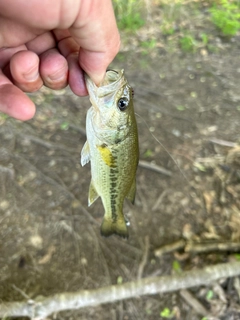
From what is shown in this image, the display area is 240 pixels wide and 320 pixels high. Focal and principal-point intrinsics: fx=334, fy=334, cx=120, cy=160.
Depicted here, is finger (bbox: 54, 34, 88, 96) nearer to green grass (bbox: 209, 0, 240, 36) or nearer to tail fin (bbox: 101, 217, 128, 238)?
tail fin (bbox: 101, 217, 128, 238)

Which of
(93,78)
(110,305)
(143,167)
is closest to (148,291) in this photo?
(110,305)

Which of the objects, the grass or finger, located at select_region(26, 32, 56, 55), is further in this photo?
the grass

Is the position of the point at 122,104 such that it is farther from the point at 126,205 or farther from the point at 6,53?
the point at 126,205

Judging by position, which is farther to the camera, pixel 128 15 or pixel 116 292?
pixel 128 15

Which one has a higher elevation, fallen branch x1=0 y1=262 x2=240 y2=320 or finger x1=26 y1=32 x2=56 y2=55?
finger x1=26 y1=32 x2=56 y2=55

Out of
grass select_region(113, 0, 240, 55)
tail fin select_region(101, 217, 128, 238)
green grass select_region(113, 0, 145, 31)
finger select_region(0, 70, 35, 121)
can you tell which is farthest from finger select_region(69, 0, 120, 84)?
green grass select_region(113, 0, 145, 31)

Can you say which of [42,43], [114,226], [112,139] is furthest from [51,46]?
[114,226]

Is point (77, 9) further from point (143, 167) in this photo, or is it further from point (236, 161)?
point (236, 161)
